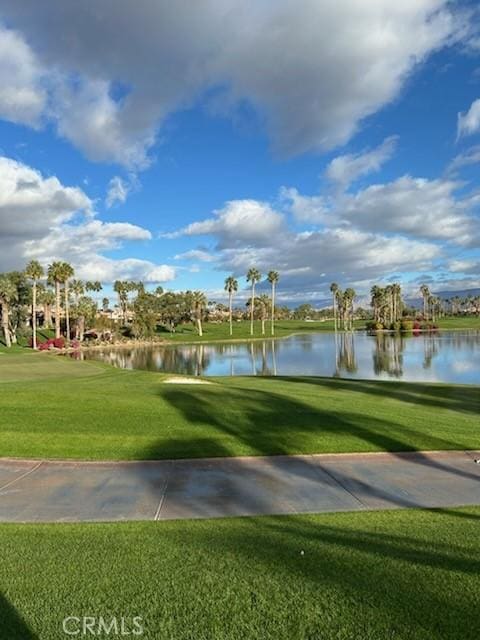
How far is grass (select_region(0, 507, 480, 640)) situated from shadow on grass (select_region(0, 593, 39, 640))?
0.5 inches

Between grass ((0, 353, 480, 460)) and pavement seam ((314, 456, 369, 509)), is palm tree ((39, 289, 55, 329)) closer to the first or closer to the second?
grass ((0, 353, 480, 460))

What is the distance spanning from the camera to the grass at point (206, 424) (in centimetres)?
889

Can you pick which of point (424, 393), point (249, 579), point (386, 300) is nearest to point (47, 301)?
point (386, 300)

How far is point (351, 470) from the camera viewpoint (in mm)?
7844

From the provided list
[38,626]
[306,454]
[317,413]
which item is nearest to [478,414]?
[317,413]

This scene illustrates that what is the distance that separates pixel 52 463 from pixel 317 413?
588 centimetres

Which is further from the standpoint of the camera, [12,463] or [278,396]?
[278,396]

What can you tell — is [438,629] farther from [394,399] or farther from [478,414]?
[394,399]

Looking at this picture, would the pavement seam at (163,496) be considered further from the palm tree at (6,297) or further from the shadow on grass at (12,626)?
the palm tree at (6,297)

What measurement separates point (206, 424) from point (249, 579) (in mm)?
6443

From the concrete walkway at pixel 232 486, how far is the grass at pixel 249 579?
75 cm

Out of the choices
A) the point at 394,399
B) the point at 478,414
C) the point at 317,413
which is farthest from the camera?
the point at 394,399

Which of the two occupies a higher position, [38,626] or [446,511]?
[38,626]

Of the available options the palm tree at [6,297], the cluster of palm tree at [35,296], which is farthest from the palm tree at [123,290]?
the palm tree at [6,297]
